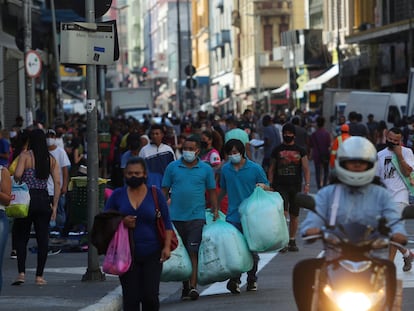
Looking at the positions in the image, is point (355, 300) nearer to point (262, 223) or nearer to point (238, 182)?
point (262, 223)

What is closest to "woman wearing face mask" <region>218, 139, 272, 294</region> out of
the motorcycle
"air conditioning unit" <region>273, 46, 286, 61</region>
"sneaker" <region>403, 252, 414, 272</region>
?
"sneaker" <region>403, 252, 414, 272</region>

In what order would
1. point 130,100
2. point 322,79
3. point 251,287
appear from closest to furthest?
point 251,287, point 322,79, point 130,100

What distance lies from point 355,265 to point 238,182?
20.9ft

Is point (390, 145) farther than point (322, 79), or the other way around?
point (322, 79)

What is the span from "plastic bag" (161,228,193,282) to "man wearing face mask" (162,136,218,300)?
26 cm

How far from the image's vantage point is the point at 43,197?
14.3 meters

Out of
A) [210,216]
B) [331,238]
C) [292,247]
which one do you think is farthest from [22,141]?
[331,238]

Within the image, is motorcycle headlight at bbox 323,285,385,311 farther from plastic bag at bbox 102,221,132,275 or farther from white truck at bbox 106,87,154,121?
white truck at bbox 106,87,154,121

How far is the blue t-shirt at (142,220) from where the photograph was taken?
9734 millimetres

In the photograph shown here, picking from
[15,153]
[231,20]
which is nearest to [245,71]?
[231,20]

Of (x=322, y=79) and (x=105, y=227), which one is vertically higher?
(x=322, y=79)

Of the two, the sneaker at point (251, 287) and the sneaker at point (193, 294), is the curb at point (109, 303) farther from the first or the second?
the sneaker at point (251, 287)

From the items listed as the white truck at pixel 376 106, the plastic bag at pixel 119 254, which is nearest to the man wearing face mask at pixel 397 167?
the plastic bag at pixel 119 254

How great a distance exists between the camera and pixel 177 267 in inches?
507
